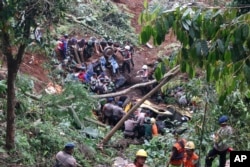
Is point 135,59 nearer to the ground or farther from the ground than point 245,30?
nearer to the ground

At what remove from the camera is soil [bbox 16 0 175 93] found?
1842cm

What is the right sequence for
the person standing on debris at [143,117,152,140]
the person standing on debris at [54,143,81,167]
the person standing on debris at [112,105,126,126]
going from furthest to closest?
the person standing on debris at [112,105,126,126] → the person standing on debris at [143,117,152,140] → the person standing on debris at [54,143,81,167]

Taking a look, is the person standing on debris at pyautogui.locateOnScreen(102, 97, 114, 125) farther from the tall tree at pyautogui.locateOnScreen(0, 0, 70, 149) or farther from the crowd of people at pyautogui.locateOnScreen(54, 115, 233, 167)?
the tall tree at pyautogui.locateOnScreen(0, 0, 70, 149)

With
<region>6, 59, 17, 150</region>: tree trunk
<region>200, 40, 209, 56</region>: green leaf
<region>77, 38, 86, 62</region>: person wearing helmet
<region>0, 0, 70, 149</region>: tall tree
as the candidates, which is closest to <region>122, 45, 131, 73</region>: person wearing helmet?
<region>77, 38, 86, 62</region>: person wearing helmet

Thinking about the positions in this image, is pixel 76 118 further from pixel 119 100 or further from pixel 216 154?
pixel 119 100

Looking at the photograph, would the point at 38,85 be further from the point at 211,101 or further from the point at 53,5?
the point at 53,5

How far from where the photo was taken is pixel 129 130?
602 inches

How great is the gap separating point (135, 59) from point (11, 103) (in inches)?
579

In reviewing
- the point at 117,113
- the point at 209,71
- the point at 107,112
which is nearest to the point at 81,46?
the point at 107,112

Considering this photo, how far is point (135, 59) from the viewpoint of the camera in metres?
24.5

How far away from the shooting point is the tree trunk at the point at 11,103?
31.6ft

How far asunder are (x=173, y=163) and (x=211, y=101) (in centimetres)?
212

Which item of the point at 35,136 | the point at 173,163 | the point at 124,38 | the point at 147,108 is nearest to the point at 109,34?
the point at 124,38

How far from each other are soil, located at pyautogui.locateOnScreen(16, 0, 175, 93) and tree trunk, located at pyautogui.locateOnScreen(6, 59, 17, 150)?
→ 19.2 feet
